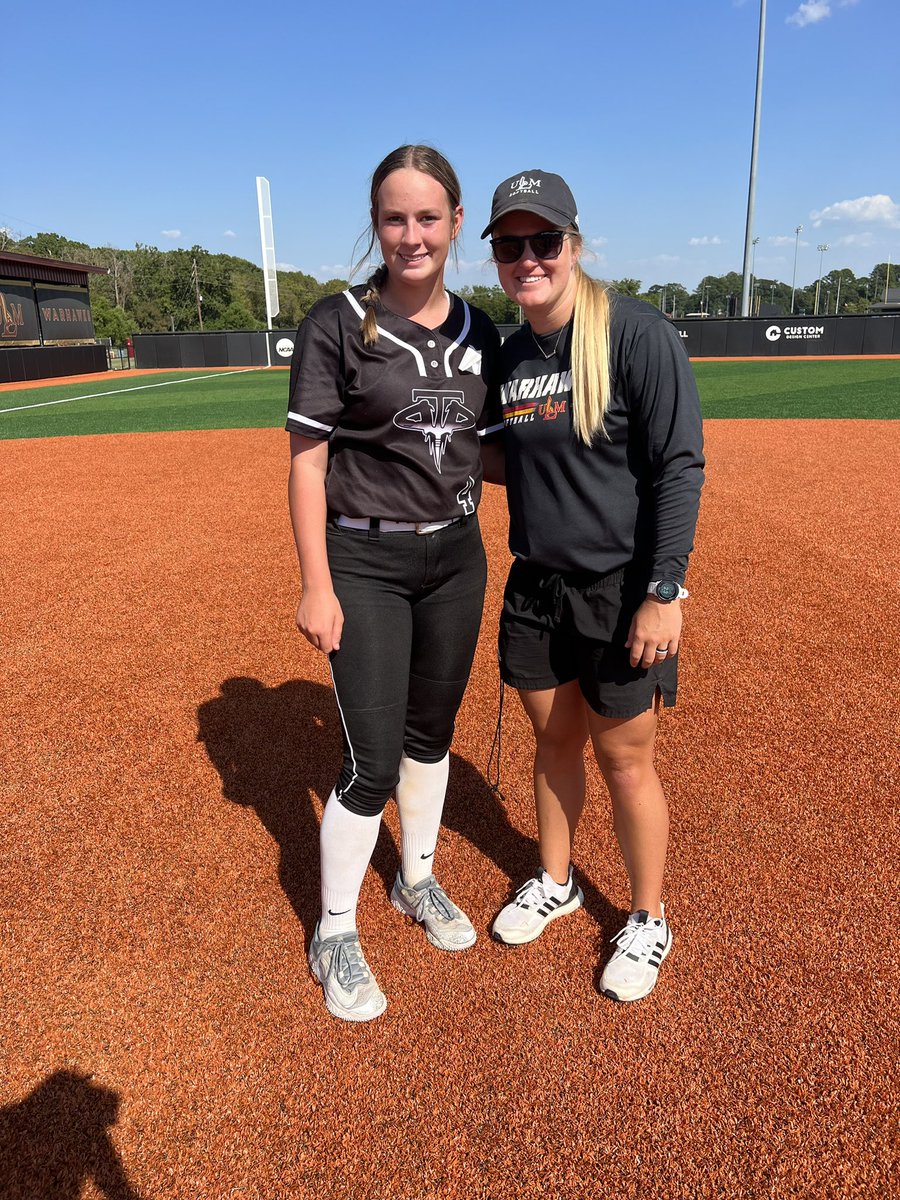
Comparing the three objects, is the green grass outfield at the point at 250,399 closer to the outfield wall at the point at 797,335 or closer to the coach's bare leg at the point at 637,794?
the outfield wall at the point at 797,335

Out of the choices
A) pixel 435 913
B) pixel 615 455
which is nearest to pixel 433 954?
pixel 435 913

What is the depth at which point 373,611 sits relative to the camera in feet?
7.07

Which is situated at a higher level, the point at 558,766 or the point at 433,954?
the point at 558,766

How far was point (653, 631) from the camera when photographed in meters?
2.08

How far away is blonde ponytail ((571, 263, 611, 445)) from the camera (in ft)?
6.52

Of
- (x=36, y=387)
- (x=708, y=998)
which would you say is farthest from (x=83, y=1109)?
(x=36, y=387)

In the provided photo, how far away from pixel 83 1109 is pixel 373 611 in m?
1.46

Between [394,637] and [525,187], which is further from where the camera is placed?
[394,637]

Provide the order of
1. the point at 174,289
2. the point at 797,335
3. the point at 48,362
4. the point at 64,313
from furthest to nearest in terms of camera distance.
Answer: the point at 174,289, the point at 64,313, the point at 797,335, the point at 48,362

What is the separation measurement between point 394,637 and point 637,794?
2.79 feet

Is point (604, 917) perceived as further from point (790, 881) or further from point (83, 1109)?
point (83, 1109)

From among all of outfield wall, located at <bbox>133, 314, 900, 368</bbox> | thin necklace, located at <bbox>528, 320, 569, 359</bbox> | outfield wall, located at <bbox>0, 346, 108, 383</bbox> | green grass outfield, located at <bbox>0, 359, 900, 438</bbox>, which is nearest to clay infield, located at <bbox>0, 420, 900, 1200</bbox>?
thin necklace, located at <bbox>528, 320, 569, 359</bbox>

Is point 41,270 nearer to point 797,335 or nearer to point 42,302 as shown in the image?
point 42,302

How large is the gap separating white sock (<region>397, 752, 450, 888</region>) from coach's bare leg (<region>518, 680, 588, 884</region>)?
1.04ft
